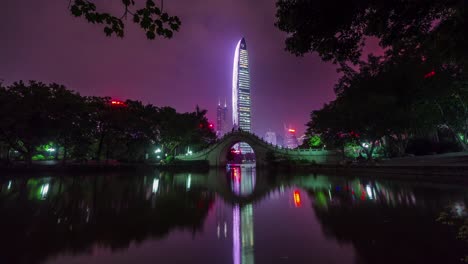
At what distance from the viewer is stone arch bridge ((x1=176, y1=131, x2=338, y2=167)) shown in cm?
4053

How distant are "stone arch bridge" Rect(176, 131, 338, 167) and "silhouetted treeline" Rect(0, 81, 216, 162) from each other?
16.6 feet

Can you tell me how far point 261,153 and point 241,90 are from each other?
89558mm

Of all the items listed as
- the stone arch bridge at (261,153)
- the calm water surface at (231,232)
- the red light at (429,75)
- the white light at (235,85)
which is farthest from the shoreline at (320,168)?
the white light at (235,85)

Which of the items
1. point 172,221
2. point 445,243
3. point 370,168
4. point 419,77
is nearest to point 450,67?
point 419,77

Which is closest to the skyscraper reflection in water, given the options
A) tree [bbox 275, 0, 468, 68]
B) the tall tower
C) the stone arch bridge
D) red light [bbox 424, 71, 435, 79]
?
tree [bbox 275, 0, 468, 68]

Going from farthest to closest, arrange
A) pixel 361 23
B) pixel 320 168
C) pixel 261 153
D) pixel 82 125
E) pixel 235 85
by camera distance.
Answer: pixel 235 85 → pixel 261 153 → pixel 82 125 → pixel 320 168 → pixel 361 23

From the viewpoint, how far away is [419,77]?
24.5 m

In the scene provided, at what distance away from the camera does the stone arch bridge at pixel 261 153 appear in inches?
1596

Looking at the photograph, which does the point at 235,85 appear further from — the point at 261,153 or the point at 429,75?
the point at 429,75

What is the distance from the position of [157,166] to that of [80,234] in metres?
32.1

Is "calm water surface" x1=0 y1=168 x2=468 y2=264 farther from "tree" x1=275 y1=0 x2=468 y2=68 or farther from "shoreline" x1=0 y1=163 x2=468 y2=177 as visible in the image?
"shoreline" x1=0 y1=163 x2=468 y2=177

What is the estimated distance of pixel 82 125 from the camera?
105 ft

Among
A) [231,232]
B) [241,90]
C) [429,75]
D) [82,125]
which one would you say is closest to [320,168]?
[429,75]

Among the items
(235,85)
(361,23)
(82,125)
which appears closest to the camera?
(361,23)
